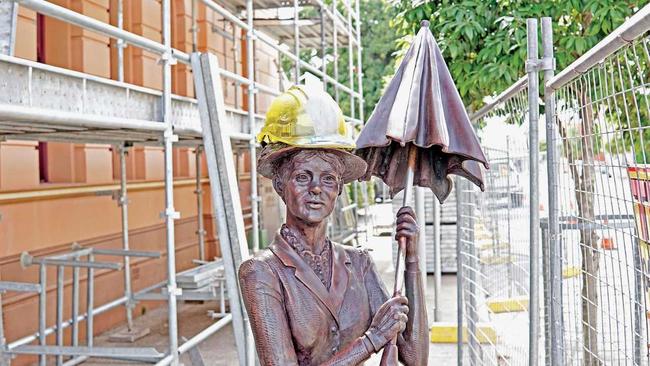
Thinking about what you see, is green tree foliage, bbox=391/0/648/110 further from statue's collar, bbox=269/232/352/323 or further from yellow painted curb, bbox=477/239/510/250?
statue's collar, bbox=269/232/352/323

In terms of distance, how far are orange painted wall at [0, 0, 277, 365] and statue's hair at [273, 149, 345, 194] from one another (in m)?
5.02

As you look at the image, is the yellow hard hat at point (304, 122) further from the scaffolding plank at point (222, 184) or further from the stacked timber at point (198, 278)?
the stacked timber at point (198, 278)

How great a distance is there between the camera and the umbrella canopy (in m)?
2.59

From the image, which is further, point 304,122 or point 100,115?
point 100,115

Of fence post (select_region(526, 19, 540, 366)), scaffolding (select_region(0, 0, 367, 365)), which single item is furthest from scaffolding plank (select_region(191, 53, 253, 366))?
fence post (select_region(526, 19, 540, 366))

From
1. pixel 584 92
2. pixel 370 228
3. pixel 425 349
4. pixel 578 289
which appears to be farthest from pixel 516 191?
pixel 370 228

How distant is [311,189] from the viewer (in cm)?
244

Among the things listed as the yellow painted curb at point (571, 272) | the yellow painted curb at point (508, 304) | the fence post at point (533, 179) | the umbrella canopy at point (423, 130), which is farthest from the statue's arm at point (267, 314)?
the yellow painted curb at point (508, 304)

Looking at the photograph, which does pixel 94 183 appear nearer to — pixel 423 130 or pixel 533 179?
pixel 533 179

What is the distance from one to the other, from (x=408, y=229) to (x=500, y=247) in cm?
238

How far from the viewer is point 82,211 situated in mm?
8438

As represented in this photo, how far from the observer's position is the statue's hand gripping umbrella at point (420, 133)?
2.58 m

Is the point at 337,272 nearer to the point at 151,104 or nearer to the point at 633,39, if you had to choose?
the point at 633,39

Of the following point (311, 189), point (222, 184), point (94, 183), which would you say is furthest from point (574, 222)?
point (94, 183)
